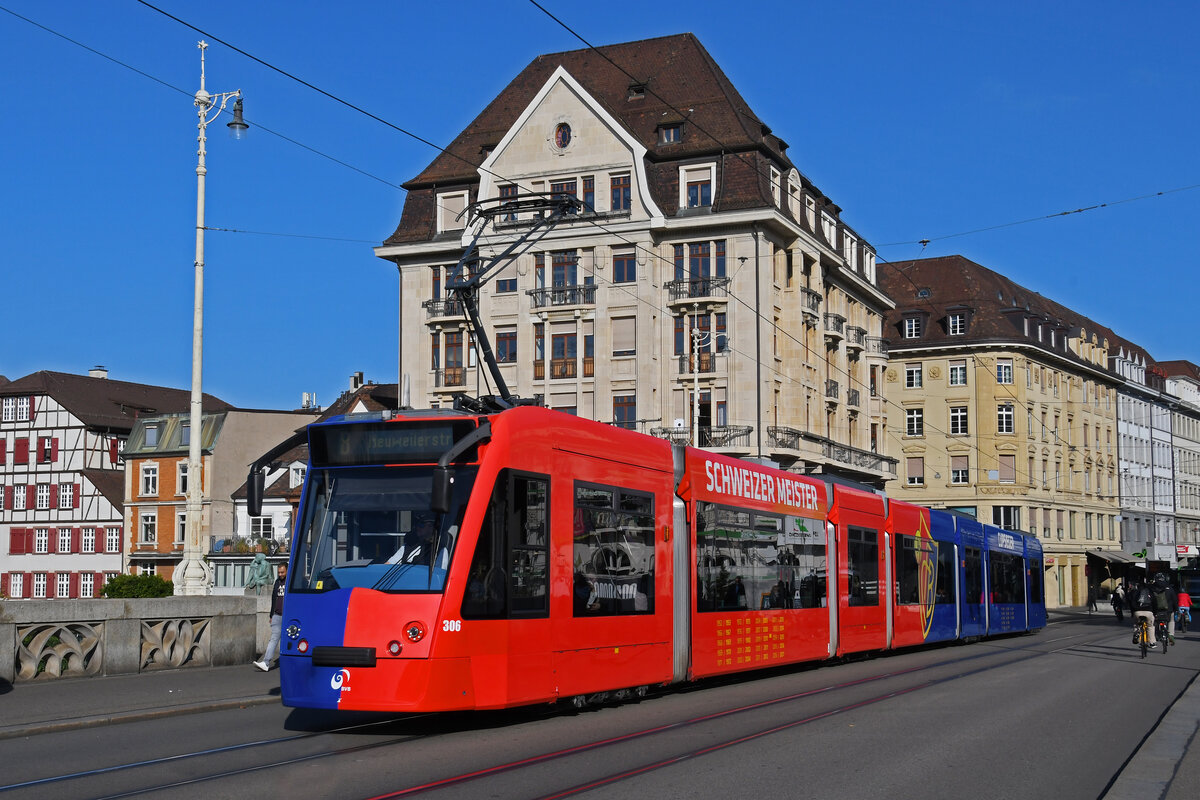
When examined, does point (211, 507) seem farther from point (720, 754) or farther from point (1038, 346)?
point (720, 754)

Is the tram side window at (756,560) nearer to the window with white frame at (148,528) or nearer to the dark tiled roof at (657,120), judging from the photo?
the dark tiled roof at (657,120)

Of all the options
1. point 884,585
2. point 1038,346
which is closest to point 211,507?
point 1038,346

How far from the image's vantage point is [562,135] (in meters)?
52.6

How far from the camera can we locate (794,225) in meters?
52.4

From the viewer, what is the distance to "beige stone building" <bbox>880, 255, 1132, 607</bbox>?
251ft

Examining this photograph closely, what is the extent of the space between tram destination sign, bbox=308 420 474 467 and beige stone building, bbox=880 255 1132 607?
67.0 m

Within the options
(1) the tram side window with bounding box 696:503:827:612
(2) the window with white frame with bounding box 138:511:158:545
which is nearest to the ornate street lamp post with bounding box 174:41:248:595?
(1) the tram side window with bounding box 696:503:827:612

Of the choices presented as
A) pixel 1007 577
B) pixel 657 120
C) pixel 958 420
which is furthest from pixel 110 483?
pixel 1007 577

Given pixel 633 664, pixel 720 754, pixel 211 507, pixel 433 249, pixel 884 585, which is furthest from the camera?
pixel 211 507

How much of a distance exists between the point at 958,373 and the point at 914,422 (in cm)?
370

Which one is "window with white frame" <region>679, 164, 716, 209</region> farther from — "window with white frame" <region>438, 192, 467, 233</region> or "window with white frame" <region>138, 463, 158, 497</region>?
"window with white frame" <region>138, 463, 158, 497</region>

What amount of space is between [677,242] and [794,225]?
4.52 m

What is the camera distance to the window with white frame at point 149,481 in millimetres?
78812

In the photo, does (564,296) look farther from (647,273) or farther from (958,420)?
(958,420)
